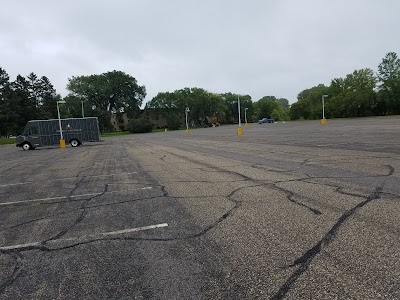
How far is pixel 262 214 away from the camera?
18.2 ft

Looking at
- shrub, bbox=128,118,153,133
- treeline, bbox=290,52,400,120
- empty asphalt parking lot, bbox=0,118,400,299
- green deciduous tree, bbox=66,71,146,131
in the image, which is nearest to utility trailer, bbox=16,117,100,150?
empty asphalt parking lot, bbox=0,118,400,299

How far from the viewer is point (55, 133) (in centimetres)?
3788

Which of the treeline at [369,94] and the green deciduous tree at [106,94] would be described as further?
the green deciduous tree at [106,94]

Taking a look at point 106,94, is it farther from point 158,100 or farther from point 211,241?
point 211,241

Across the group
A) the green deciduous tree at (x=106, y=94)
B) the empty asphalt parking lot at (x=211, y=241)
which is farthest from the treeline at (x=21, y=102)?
the empty asphalt parking lot at (x=211, y=241)

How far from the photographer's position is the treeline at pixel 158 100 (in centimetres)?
8032

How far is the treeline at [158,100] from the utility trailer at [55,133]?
3849 centimetres

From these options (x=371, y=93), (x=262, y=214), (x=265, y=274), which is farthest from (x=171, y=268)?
(x=371, y=93)

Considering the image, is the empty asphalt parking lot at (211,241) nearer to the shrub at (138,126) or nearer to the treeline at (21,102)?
the treeline at (21,102)

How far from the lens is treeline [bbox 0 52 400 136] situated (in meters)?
80.3

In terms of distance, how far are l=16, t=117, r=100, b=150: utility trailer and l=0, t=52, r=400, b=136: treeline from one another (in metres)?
38.5

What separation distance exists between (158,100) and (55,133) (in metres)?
82.4

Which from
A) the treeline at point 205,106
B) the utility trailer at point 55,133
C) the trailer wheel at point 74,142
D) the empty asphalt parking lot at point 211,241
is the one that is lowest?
the empty asphalt parking lot at point 211,241

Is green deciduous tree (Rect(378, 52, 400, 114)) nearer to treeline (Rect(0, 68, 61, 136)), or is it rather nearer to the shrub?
the shrub
